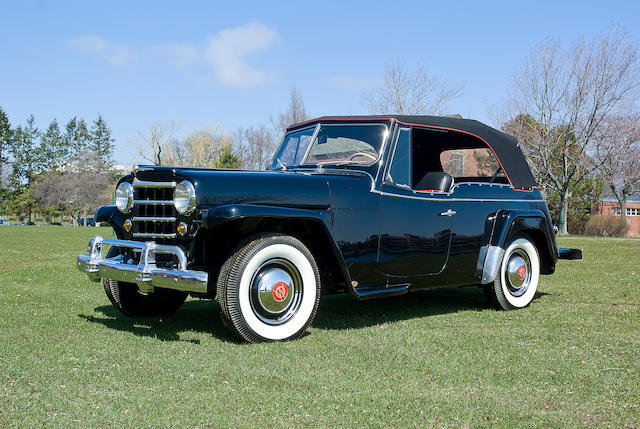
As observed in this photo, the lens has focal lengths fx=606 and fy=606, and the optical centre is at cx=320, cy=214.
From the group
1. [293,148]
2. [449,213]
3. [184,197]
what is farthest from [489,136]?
[184,197]

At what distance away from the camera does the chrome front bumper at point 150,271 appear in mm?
4559

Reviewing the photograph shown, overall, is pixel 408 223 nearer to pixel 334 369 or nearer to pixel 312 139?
pixel 312 139

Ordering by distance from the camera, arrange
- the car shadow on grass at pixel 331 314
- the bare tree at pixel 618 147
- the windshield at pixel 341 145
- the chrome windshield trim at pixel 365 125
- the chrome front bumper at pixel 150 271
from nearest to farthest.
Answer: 1. the chrome front bumper at pixel 150 271
2. the car shadow on grass at pixel 331 314
3. the chrome windshield trim at pixel 365 125
4. the windshield at pixel 341 145
5. the bare tree at pixel 618 147

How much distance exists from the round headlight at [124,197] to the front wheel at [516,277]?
3.95 m

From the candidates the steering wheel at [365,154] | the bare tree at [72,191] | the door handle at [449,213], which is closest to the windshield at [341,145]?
the steering wheel at [365,154]

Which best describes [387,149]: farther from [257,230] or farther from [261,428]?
[261,428]

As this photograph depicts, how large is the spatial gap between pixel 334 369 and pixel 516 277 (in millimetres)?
3527

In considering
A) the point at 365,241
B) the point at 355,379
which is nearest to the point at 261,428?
the point at 355,379

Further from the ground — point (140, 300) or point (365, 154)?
point (365, 154)

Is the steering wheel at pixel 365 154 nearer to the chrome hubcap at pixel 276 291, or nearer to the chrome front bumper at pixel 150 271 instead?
the chrome hubcap at pixel 276 291

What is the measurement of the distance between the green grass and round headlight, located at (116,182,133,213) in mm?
1109

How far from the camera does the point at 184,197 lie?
4785mm

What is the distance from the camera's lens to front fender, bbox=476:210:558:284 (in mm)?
6512

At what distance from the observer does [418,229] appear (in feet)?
19.2
